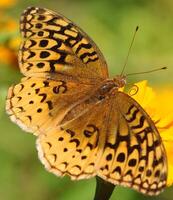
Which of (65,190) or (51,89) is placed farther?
(65,190)

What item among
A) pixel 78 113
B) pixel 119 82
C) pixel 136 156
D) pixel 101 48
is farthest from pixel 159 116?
pixel 101 48

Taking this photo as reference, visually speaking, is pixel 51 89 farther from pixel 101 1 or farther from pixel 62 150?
pixel 101 1

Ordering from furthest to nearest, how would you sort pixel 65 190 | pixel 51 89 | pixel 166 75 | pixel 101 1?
1. pixel 101 1
2. pixel 166 75
3. pixel 65 190
4. pixel 51 89

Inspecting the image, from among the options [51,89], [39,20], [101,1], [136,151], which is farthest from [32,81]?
[101,1]

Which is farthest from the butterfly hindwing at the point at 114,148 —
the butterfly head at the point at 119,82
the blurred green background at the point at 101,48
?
the blurred green background at the point at 101,48

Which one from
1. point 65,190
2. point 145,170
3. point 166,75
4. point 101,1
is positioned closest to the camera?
point 145,170

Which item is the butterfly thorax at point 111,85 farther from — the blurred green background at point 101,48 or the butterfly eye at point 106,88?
the blurred green background at point 101,48

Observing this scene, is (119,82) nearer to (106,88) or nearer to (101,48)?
(106,88)
